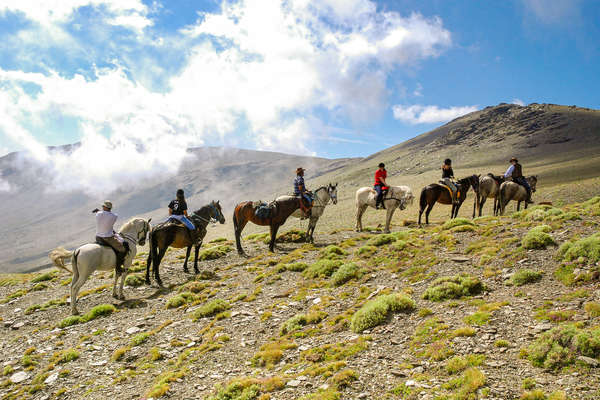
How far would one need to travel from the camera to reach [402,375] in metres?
6.16

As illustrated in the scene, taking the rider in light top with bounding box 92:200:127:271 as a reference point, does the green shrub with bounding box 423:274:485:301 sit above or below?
below

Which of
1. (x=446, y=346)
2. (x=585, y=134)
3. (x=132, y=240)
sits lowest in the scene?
(x=446, y=346)

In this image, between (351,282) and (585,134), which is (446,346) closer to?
(351,282)

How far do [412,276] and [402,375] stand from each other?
576 centimetres

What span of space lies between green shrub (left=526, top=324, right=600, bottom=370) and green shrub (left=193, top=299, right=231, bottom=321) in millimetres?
9004

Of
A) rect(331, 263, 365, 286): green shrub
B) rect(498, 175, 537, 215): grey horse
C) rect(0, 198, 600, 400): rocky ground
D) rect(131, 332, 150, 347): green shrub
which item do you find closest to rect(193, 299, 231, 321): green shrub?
rect(0, 198, 600, 400): rocky ground

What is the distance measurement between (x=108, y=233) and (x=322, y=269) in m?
9.00

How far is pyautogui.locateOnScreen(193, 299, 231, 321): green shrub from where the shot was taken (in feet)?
37.5

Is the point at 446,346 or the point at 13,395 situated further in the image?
the point at 13,395

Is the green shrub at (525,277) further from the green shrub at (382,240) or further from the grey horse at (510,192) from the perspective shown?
the grey horse at (510,192)

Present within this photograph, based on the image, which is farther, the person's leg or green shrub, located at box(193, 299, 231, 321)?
the person's leg

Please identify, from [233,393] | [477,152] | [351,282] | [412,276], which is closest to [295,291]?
[351,282]

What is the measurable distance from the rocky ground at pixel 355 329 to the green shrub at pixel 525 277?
3cm

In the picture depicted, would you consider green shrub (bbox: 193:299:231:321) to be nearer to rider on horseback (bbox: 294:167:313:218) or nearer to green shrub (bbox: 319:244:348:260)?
green shrub (bbox: 319:244:348:260)
